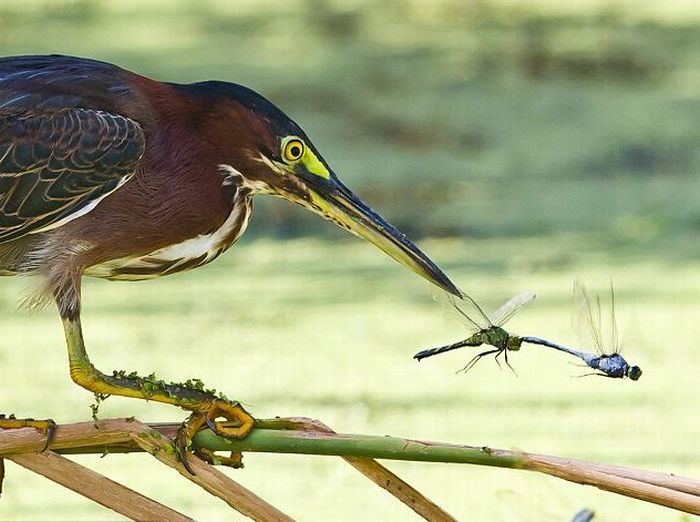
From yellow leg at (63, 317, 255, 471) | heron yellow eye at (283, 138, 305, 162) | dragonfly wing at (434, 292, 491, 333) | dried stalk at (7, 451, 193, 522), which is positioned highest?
heron yellow eye at (283, 138, 305, 162)

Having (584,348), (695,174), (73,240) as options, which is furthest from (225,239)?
(695,174)

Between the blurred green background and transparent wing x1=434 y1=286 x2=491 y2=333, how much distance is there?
0.50m

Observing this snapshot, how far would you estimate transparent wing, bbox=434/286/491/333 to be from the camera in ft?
5.43

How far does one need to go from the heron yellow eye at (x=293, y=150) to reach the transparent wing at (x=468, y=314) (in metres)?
0.24

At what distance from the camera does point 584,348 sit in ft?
5.40

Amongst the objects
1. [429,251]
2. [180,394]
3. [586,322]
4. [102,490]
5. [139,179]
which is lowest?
[102,490]

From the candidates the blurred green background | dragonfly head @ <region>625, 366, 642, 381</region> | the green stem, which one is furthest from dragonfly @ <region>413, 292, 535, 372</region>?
the blurred green background

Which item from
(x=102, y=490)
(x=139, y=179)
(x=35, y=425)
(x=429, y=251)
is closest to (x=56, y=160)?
(x=139, y=179)

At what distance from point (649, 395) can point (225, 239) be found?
4.33ft

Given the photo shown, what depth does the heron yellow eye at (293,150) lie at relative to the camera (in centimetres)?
184

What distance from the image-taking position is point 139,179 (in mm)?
1857

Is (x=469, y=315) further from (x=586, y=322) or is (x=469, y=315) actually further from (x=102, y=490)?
(x=102, y=490)

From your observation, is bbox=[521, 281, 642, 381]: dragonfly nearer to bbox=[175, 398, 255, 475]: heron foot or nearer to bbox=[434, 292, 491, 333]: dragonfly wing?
bbox=[434, 292, 491, 333]: dragonfly wing

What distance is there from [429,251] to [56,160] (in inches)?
78.9
